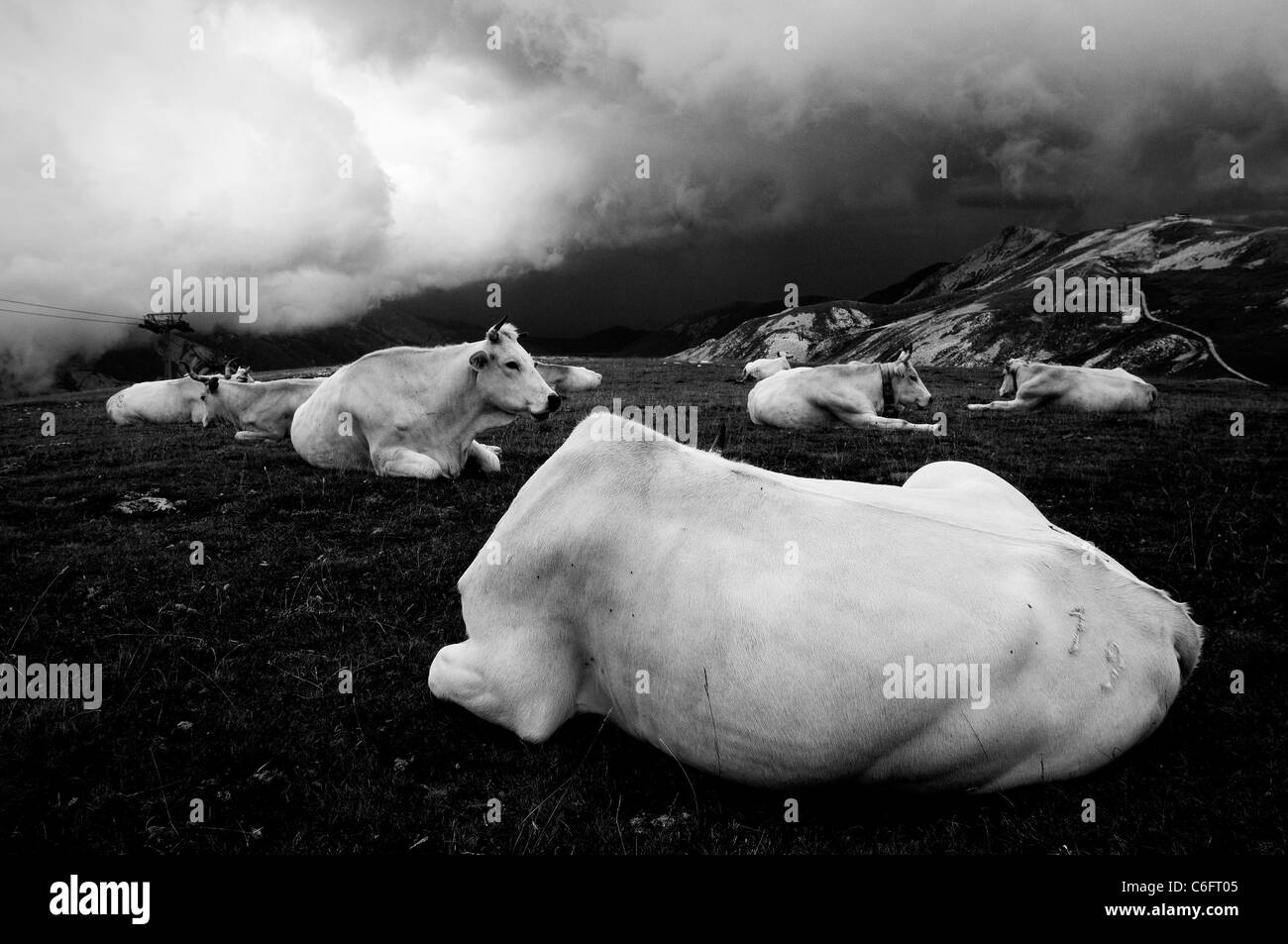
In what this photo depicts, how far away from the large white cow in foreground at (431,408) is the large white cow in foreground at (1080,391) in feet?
49.9

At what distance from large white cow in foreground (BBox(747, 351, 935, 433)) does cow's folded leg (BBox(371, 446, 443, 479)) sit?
980 centimetres

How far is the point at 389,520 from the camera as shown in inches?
359

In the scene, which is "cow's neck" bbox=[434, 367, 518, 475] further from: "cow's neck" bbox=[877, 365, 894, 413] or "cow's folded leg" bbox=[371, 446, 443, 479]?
"cow's neck" bbox=[877, 365, 894, 413]

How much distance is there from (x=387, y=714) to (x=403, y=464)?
7.05 m

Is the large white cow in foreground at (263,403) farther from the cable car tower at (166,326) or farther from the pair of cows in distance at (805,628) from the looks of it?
the cable car tower at (166,326)

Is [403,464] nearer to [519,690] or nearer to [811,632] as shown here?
[519,690]

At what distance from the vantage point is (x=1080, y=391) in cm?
2119

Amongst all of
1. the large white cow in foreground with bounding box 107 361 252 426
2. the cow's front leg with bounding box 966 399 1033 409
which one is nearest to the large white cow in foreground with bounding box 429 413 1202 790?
the cow's front leg with bounding box 966 399 1033 409

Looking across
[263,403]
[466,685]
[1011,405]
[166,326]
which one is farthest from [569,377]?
[166,326]

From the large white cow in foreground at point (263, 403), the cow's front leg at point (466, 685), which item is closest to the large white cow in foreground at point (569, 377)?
the large white cow in foreground at point (263, 403)

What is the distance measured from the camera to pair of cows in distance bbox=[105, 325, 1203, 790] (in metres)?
3.42

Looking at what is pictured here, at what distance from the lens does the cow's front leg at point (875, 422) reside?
17.2m
